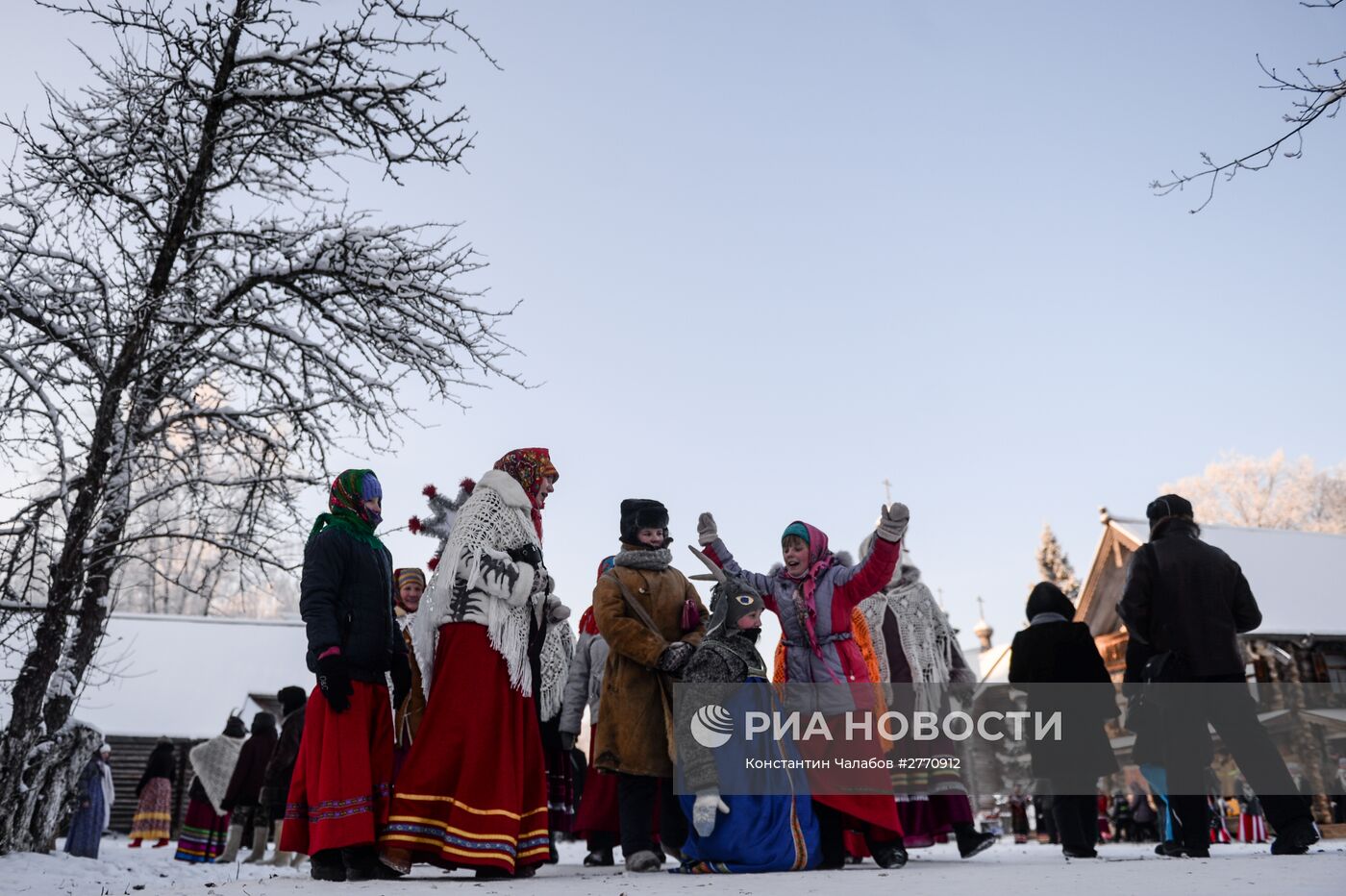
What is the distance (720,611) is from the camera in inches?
215

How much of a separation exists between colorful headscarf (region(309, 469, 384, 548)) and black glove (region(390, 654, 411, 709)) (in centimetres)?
58

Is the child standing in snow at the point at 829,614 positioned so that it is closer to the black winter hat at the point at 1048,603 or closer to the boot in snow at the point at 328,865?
the black winter hat at the point at 1048,603

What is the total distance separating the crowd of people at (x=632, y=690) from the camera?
447cm

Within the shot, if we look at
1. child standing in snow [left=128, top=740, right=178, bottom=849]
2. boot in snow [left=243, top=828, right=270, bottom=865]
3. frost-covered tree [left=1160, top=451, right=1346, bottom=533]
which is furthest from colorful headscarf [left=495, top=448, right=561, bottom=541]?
frost-covered tree [left=1160, top=451, right=1346, bottom=533]

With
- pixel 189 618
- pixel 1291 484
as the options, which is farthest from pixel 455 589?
pixel 1291 484

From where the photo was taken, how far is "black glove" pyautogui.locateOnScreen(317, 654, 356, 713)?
4.36 m

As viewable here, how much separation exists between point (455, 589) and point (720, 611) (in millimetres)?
1447

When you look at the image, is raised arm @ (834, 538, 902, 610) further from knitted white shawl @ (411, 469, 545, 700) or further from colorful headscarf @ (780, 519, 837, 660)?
knitted white shawl @ (411, 469, 545, 700)

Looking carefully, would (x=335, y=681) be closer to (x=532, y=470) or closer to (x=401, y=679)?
(x=401, y=679)

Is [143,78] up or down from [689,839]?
up

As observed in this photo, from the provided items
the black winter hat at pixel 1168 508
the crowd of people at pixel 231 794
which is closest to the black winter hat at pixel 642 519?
the black winter hat at pixel 1168 508

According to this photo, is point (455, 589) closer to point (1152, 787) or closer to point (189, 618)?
point (1152, 787)

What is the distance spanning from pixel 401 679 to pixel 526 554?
878 millimetres

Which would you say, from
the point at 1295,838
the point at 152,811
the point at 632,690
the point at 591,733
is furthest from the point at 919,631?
the point at 152,811
